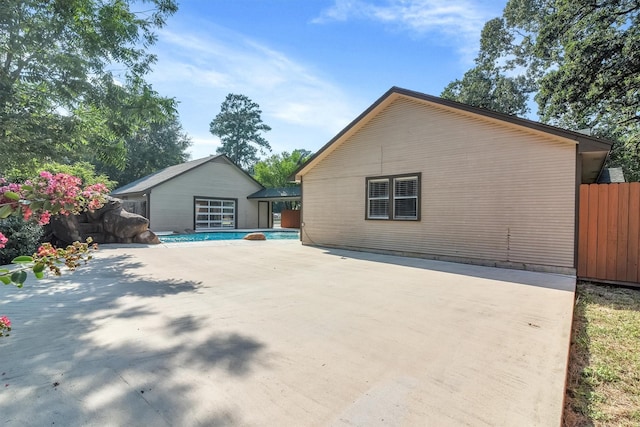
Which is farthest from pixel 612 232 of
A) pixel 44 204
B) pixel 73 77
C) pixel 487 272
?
pixel 73 77

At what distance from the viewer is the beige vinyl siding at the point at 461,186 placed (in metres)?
6.74

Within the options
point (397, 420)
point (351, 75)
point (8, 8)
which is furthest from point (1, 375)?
point (351, 75)

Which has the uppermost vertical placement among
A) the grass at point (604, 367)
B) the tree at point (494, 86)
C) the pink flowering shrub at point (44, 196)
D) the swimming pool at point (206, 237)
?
the tree at point (494, 86)

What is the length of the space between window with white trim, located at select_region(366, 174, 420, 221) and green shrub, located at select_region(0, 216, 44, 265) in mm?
8986

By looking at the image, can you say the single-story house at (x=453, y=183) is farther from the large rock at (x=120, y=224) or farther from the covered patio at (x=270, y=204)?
the covered patio at (x=270, y=204)

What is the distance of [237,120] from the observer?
Result: 42.0 meters

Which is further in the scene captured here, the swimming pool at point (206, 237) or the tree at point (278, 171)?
the tree at point (278, 171)

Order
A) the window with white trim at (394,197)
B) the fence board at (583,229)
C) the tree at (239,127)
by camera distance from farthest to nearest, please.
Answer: the tree at (239,127)
the window with white trim at (394,197)
the fence board at (583,229)

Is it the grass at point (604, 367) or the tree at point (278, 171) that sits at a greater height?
the tree at point (278, 171)

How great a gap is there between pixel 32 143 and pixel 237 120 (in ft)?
119

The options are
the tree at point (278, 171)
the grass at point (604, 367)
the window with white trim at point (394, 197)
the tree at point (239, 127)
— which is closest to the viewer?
the grass at point (604, 367)

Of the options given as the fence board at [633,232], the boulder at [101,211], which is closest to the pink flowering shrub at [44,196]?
the fence board at [633,232]

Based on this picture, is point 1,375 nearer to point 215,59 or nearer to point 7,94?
point 7,94

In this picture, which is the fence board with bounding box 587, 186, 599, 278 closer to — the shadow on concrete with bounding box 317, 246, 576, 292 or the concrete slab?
the shadow on concrete with bounding box 317, 246, 576, 292
